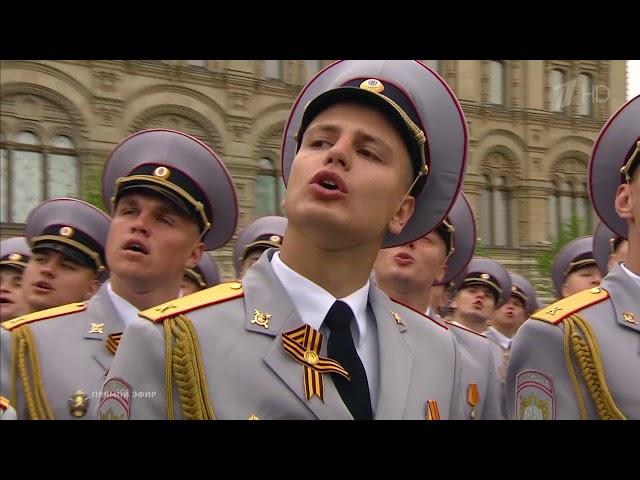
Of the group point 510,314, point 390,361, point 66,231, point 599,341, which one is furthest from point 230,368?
point 510,314

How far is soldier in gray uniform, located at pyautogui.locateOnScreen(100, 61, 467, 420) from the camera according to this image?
2.47 m

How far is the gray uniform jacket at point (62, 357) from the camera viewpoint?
3.57m

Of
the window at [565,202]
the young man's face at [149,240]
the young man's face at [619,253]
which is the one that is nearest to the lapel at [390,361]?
the young man's face at [149,240]

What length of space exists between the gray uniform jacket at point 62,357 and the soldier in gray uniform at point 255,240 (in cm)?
273

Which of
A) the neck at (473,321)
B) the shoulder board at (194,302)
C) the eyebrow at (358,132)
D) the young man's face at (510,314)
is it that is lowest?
the shoulder board at (194,302)

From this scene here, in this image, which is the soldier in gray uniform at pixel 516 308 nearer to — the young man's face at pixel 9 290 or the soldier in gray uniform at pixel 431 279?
the soldier in gray uniform at pixel 431 279

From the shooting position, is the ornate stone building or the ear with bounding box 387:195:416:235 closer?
the ear with bounding box 387:195:416:235

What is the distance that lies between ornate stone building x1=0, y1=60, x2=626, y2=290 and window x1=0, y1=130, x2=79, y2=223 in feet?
0.03

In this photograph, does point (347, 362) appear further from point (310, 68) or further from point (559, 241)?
point (559, 241)

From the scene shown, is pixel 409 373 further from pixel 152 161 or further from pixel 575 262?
pixel 575 262

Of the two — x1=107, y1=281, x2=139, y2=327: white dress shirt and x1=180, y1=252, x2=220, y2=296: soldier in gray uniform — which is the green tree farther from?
x1=107, y1=281, x2=139, y2=327: white dress shirt

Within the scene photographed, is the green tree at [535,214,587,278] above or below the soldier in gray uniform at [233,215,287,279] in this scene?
above

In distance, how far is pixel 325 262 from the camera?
8.71 feet

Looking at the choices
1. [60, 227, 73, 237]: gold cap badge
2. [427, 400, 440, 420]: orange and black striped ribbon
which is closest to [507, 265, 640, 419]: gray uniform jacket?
[427, 400, 440, 420]: orange and black striped ribbon
